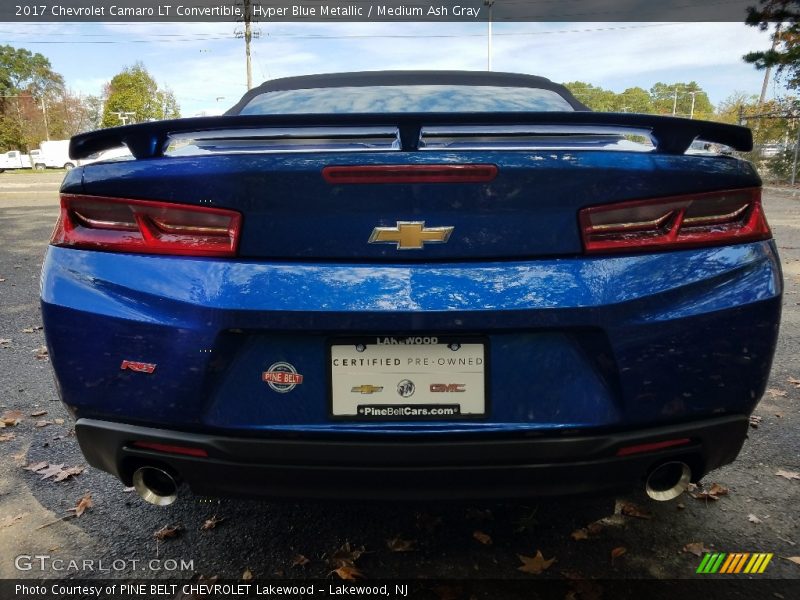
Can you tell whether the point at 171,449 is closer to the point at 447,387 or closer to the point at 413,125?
the point at 447,387

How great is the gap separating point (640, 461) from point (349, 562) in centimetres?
97

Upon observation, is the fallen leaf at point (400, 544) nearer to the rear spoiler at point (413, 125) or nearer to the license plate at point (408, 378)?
the license plate at point (408, 378)

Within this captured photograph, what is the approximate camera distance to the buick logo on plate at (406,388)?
60.7 inches

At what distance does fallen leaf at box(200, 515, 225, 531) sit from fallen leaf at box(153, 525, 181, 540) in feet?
0.29

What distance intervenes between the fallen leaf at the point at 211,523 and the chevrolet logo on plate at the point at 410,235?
1.32m

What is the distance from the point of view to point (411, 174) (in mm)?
1495

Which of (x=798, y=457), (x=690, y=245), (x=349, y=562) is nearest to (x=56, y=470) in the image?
(x=349, y=562)

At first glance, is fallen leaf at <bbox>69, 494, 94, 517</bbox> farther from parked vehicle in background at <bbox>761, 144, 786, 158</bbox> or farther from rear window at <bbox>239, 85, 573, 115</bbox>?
parked vehicle in background at <bbox>761, 144, 786, 158</bbox>

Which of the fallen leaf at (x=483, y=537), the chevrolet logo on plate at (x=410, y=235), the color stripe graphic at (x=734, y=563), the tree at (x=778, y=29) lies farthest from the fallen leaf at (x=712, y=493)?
the tree at (x=778, y=29)

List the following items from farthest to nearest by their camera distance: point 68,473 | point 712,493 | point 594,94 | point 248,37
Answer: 1. point 594,94
2. point 248,37
3. point 68,473
4. point 712,493

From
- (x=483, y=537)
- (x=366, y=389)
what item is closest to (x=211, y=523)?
(x=483, y=537)

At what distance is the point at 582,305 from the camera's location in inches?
58.2

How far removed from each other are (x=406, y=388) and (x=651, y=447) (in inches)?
25.8

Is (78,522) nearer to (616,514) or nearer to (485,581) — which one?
(485,581)
